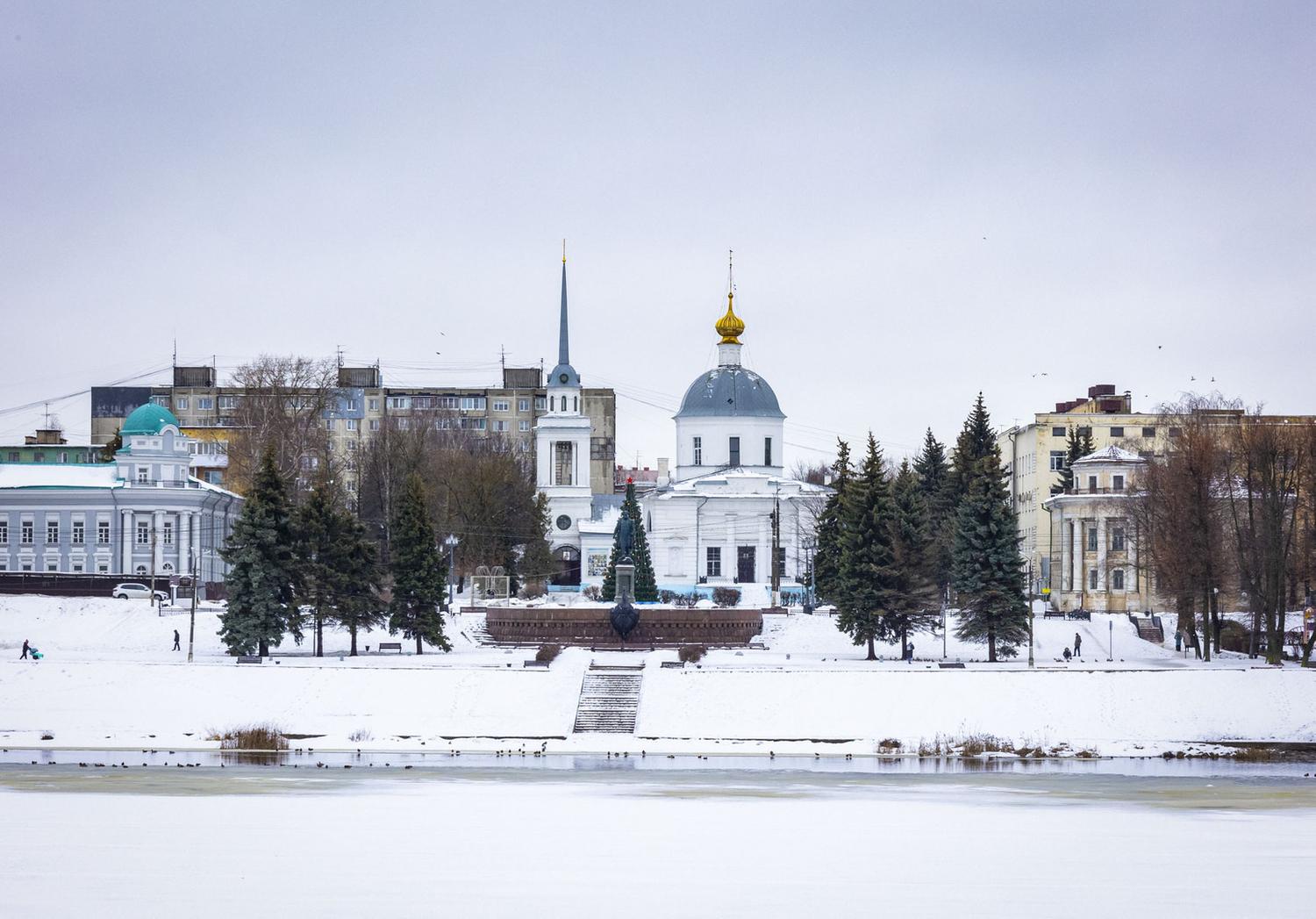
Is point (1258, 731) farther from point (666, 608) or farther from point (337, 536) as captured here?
point (337, 536)

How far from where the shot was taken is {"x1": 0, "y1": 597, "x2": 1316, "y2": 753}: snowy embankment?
43.8 metres

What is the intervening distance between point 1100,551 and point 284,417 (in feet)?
119

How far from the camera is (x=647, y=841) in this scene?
27844 mm

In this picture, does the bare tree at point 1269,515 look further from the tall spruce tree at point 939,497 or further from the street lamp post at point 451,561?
the street lamp post at point 451,561

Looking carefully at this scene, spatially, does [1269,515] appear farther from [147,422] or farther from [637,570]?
[147,422]

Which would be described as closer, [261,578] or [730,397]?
[261,578]

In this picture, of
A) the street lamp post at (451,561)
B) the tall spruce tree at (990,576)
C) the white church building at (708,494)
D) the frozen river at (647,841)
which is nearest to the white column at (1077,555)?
the white church building at (708,494)

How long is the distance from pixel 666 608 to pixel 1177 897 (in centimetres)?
3484

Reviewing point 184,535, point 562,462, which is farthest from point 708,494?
point 184,535

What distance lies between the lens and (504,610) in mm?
58594

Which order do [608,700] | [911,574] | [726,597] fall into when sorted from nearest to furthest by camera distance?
[608,700] → [911,574] → [726,597]

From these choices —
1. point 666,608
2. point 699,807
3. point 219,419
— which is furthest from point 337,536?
point 219,419

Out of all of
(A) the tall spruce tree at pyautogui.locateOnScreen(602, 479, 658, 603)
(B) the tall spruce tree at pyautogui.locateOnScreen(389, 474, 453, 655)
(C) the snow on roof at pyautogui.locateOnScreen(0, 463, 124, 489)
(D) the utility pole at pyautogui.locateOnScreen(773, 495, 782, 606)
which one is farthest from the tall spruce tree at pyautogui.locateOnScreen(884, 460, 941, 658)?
(C) the snow on roof at pyautogui.locateOnScreen(0, 463, 124, 489)

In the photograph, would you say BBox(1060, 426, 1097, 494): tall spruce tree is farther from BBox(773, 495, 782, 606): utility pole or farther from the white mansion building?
the white mansion building
